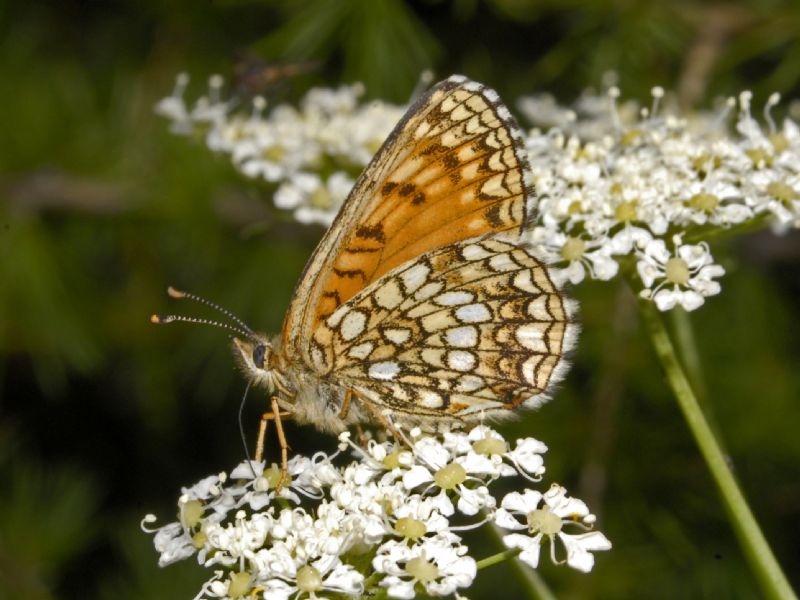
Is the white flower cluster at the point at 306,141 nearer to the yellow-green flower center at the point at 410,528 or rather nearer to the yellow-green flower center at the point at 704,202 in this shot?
the yellow-green flower center at the point at 704,202

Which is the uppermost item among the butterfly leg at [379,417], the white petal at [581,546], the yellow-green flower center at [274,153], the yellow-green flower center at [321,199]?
the yellow-green flower center at [274,153]

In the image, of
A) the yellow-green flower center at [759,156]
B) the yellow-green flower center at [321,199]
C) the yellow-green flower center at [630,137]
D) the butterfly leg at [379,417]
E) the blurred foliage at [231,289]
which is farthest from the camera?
the blurred foliage at [231,289]

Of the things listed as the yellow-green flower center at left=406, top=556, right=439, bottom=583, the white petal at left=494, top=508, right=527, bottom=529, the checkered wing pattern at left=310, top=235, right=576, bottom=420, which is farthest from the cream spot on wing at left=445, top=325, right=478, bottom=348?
the yellow-green flower center at left=406, top=556, right=439, bottom=583

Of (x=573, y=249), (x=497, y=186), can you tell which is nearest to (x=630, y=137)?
(x=573, y=249)

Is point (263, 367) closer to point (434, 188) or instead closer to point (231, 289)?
point (434, 188)

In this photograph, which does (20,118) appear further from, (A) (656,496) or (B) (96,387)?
(A) (656,496)

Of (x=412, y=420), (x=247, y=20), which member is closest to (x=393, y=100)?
(x=247, y=20)

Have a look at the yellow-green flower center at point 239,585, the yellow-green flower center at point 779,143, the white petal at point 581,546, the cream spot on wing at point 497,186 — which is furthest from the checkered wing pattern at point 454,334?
the yellow-green flower center at point 779,143

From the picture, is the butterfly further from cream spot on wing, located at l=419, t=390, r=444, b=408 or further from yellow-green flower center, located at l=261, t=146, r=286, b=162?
yellow-green flower center, located at l=261, t=146, r=286, b=162
